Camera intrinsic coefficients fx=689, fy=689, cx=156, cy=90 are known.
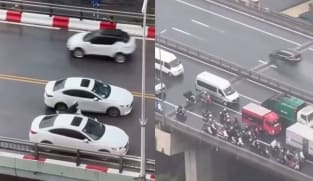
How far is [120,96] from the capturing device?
14.8 m

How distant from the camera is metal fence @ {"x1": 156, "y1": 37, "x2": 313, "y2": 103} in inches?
260

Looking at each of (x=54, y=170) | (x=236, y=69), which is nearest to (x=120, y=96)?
(x=54, y=170)

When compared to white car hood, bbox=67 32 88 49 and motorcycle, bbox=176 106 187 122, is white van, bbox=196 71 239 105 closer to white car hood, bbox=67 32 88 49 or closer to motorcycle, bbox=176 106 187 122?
motorcycle, bbox=176 106 187 122

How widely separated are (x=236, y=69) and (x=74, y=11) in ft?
38.7

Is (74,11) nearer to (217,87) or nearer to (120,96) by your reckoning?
(120,96)

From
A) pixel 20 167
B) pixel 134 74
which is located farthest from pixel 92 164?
pixel 134 74

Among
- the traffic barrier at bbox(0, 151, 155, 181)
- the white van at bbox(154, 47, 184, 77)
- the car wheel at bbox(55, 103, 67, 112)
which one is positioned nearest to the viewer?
the white van at bbox(154, 47, 184, 77)

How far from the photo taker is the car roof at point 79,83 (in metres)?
14.7

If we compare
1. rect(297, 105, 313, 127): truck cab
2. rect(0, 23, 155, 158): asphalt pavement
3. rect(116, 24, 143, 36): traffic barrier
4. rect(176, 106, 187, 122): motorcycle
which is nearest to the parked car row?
rect(0, 23, 155, 158): asphalt pavement

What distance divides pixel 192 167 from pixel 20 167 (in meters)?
6.22

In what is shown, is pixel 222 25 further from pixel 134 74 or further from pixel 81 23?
pixel 81 23

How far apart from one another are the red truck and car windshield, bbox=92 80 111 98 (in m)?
8.01

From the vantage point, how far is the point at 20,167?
12.9 m

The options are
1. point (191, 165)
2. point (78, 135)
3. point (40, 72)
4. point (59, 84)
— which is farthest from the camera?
point (40, 72)
